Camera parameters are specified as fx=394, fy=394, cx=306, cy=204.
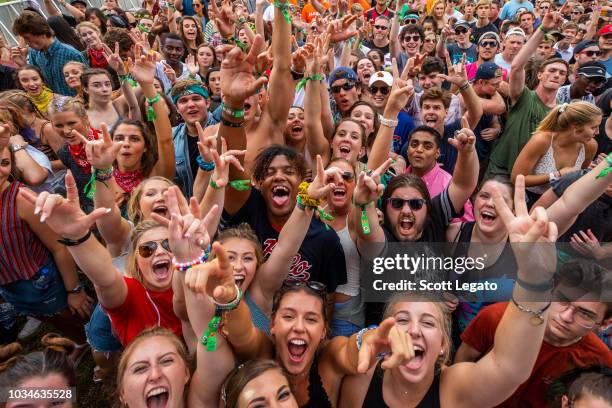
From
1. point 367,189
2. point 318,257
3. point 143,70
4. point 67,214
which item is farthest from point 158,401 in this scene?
point 143,70

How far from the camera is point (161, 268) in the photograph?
2.15m

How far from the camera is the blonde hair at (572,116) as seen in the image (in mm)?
2994

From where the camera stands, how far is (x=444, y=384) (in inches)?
67.8

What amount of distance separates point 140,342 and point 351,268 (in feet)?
4.23

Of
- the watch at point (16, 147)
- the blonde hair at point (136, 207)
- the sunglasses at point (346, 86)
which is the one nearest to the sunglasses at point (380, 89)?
the sunglasses at point (346, 86)

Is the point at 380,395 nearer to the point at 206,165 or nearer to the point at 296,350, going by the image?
the point at 296,350

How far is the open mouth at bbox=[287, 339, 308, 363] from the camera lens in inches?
73.4

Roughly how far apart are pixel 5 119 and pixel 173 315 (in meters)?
2.16

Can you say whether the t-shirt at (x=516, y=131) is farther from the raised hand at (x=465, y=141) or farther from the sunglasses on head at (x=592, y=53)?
the sunglasses on head at (x=592, y=53)

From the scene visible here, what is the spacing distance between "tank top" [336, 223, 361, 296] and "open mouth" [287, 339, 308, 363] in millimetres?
671

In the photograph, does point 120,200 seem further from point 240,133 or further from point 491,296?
point 491,296

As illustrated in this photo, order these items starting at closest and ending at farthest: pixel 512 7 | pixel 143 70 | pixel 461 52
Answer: pixel 143 70 < pixel 461 52 < pixel 512 7

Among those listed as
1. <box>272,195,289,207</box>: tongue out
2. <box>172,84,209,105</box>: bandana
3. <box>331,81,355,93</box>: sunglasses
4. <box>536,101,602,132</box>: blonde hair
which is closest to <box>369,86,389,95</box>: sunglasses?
<box>331,81,355,93</box>: sunglasses

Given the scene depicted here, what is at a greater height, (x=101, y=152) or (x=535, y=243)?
(x=101, y=152)
